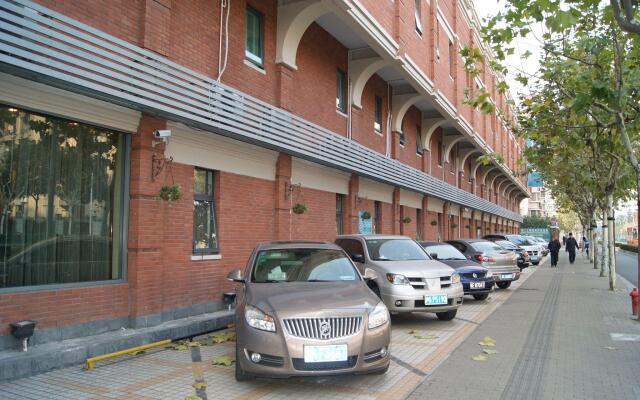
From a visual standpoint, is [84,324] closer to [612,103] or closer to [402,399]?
[402,399]

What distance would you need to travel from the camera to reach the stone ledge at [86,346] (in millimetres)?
5641

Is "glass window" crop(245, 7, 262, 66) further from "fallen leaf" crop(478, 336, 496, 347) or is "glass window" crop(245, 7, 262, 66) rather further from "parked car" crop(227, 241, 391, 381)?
"fallen leaf" crop(478, 336, 496, 347)

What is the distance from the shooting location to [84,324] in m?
6.91

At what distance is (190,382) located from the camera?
5.60 metres

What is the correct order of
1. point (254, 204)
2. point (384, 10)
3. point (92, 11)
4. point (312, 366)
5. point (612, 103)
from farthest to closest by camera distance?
1. point (384, 10)
2. point (254, 204)
3. point (612, 103)
4. point (92, 11)
5. point (312, 366)

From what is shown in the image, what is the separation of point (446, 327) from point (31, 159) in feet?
23.8

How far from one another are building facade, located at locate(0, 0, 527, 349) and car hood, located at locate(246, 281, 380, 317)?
110 inches

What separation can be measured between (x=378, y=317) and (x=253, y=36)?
776 centimetres

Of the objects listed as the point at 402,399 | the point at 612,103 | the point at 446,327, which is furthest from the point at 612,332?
the point at 402,399

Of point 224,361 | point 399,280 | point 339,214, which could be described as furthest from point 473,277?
point 224,361

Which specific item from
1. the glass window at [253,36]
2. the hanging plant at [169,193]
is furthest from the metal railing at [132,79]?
the glass window at [253,36]

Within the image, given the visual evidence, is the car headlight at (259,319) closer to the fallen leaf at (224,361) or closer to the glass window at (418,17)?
the fallen leaf at (224,361)

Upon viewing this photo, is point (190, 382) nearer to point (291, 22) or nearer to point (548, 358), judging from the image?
point (548, 358)

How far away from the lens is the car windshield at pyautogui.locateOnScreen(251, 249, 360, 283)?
647 centimetres
